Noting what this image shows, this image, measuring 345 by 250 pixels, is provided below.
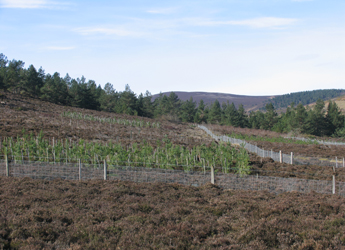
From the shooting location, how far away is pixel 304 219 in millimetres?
7312

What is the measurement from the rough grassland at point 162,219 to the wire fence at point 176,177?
181 centimetres

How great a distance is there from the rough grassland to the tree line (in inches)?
2226

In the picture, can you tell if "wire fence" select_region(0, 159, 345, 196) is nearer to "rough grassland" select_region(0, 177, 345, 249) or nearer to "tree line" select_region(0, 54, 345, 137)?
"rough grassland" select_region(0, 177, 345, 249)

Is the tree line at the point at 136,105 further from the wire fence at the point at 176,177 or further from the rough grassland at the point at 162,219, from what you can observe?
the rough grassland at the point at 162,219

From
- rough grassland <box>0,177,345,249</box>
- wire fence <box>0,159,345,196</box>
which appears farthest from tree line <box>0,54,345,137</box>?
rough grassland <box>0,177,345,249</box>

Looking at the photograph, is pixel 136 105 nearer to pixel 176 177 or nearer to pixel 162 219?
pixel 176 177

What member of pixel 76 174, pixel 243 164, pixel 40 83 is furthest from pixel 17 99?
pixel 243 164

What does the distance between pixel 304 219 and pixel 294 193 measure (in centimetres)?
351

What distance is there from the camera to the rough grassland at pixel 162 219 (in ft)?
19.1

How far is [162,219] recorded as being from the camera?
23.9 feet

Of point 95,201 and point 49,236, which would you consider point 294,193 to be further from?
point 49,236

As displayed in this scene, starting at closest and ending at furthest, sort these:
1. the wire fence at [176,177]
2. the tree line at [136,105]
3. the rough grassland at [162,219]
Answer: the rough grassland at [162,219] → the wire fence at [176,177] → the tree line at [136,105]

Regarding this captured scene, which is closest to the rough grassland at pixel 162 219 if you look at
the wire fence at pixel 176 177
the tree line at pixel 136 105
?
the wire fence at pixel 176 177

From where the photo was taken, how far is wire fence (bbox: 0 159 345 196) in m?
12.2
